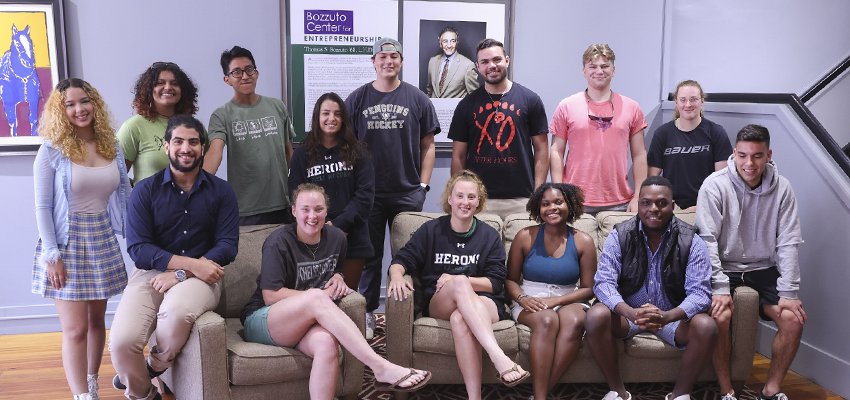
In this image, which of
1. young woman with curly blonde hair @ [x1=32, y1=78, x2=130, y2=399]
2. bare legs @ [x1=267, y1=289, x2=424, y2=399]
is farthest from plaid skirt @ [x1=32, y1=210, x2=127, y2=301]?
bare legs @ [x1=267, y1=289, x2=424, y2=399]

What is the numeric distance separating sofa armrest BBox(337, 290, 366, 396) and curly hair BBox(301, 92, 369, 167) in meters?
0.76

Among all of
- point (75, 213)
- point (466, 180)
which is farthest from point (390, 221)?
point (75, 213)

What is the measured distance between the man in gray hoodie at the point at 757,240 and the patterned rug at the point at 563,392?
205mm

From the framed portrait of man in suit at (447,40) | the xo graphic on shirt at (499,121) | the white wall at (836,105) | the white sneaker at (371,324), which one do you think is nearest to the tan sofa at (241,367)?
the white sneaker at (371,324)

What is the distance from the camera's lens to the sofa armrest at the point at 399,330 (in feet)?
9.10

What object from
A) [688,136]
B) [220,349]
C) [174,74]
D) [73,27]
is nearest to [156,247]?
[220,349]

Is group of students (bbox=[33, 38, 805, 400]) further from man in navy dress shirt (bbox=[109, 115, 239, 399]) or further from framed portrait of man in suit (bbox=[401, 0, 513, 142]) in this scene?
framed portrait of man in suit (bbox=[401, 0, 513, 142])

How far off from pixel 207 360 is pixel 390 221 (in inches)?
55.7

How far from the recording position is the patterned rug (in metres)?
2.94

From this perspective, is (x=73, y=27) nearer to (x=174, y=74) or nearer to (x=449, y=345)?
(x=174, y=74)

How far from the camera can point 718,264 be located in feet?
9.43

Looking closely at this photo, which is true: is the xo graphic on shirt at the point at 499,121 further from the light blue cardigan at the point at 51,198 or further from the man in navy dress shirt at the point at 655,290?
the light blue cardigan at the point at 51,198

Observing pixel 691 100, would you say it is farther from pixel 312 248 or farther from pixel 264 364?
Answer: pixel 264 364

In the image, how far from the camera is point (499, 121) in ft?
11.1
